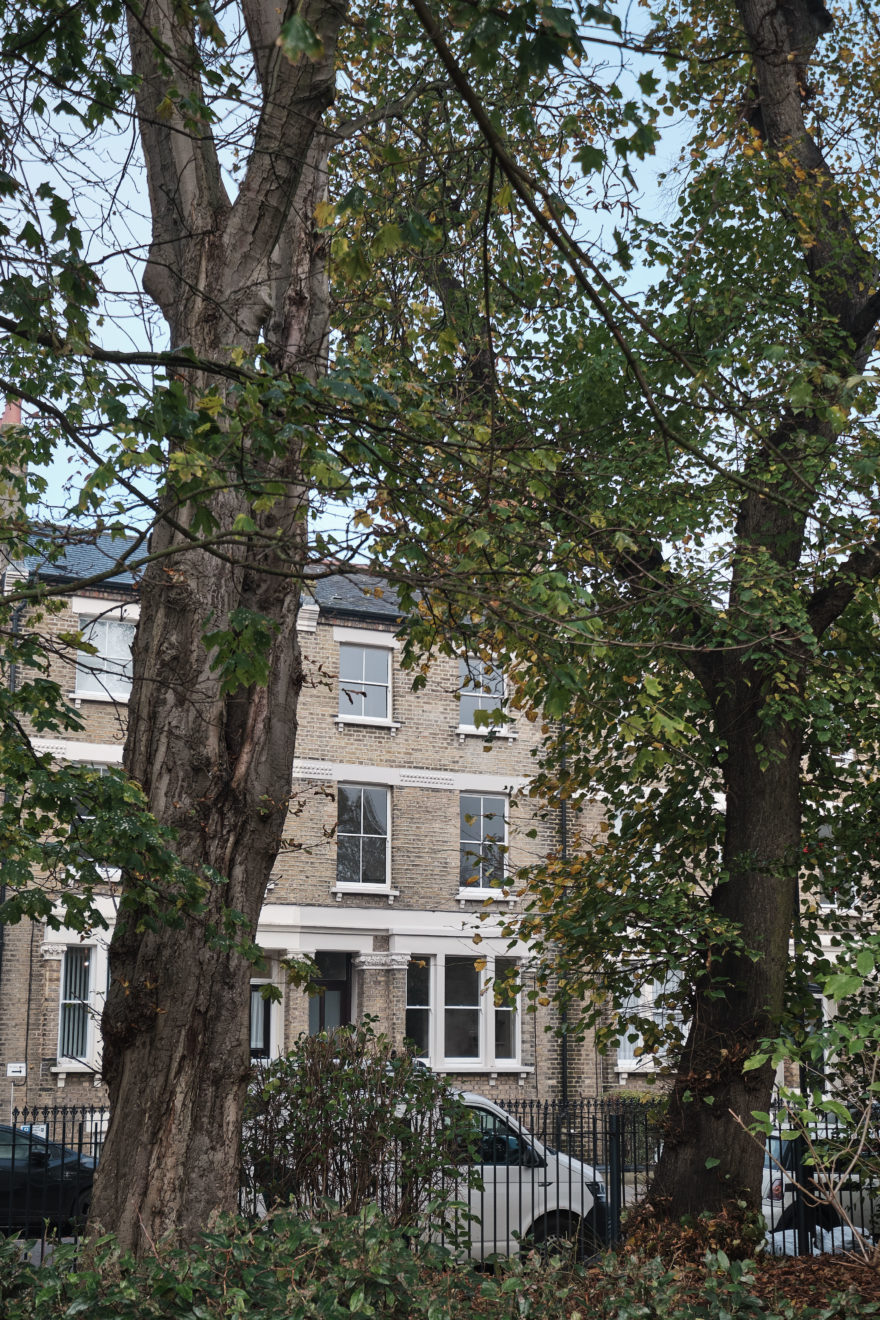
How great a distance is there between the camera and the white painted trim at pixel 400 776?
25406 mm

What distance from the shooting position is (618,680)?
1037 cm

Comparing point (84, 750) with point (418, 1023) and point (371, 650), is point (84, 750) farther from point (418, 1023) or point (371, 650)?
point (418, 1023)

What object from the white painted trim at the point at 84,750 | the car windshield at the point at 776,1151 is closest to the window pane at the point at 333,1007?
the white painted trim at the point at 84,750

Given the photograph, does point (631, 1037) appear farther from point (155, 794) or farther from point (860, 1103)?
point (155, 794)

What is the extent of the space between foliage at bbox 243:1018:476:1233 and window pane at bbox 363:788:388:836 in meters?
15.9

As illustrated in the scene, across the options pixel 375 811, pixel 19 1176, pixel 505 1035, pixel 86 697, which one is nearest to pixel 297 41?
pixel 19 1176

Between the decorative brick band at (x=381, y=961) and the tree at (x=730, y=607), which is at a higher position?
the tree at (x=730, y=607)

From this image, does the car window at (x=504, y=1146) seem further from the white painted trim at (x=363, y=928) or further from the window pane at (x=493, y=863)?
the white painted trim at (x=363, y=928)

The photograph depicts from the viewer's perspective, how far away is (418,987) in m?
26.4

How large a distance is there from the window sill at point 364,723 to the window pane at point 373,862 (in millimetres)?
2316

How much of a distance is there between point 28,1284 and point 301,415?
3.63m

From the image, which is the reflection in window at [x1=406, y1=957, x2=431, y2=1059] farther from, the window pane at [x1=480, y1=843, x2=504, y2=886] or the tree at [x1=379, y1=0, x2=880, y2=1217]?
the tree at [x1=379, y1=0, x2=880, y2=1217]

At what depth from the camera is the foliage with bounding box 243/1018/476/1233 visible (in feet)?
32.1

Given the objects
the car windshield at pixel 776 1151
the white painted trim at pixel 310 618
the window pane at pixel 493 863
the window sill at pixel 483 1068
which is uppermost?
the white painted trim at pixel 310 618
